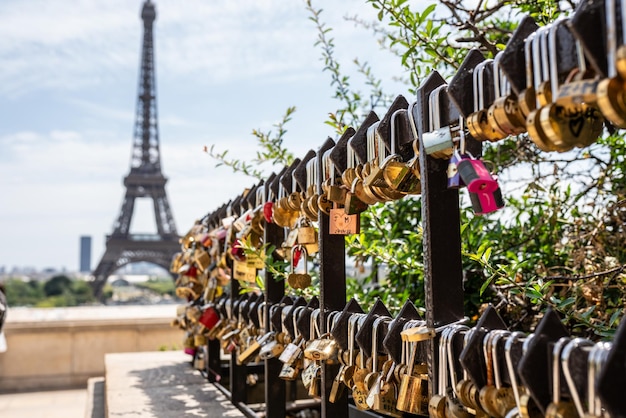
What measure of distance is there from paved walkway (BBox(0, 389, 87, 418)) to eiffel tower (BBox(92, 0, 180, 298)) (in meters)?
20.4

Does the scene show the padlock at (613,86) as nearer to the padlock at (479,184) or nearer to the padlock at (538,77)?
the padlock at (538,77)

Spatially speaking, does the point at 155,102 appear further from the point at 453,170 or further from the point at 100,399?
the point at 453,170

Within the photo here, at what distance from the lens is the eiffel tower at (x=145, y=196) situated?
26.2 m

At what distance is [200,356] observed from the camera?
4.12m

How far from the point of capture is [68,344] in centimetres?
594

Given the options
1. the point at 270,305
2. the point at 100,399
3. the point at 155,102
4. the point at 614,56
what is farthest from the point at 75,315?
the point at 155,102

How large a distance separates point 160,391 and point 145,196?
2725 cm

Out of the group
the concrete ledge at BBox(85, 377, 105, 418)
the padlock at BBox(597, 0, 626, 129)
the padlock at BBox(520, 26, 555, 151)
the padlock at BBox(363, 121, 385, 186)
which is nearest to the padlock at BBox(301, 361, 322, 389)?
the padlock at BBox(363, 121, 385, 186)

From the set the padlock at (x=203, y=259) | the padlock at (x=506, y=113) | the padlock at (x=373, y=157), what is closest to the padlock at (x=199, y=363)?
the padlock at (x=203, y=259)

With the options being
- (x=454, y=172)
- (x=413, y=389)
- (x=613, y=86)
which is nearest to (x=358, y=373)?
(x=413, y=389)

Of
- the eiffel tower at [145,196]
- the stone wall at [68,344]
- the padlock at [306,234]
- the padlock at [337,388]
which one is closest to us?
the padlock at [337,388]

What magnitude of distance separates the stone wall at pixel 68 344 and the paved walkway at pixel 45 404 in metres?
0.14

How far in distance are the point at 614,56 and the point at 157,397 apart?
286 centimetres

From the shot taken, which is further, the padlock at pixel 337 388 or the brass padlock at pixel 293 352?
the brass padlock at pixel 293 352
